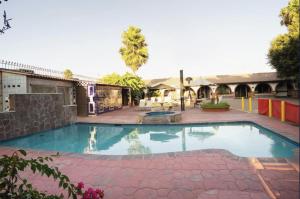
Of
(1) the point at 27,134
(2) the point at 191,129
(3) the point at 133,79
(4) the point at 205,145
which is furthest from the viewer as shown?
(3) the point at 133,79

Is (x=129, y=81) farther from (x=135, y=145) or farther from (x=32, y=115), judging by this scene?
(x=135, y=145)

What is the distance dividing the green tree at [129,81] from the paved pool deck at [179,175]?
22.2 metres

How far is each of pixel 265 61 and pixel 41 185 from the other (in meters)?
32.0

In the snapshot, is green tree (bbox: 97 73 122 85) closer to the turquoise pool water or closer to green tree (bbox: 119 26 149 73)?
green tree (bbox: 119 26 149 73)

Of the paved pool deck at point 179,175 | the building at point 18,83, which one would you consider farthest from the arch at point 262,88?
the paved pool deck at point 179,175

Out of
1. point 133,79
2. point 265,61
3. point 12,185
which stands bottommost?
point 12,185

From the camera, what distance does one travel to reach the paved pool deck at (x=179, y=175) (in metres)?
4.07

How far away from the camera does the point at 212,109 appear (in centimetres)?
1992

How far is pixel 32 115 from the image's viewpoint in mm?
12273

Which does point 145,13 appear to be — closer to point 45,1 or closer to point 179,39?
point 179,39

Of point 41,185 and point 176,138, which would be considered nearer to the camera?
point 41,185

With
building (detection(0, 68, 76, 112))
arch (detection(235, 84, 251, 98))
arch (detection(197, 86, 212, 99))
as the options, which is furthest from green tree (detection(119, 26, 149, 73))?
building (detection(0, 68, 76, 112))

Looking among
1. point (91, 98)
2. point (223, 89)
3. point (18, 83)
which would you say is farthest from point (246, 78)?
point (18, 83)

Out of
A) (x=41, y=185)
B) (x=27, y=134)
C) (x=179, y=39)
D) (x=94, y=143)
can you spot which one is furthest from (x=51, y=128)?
(x=179, y=39)
